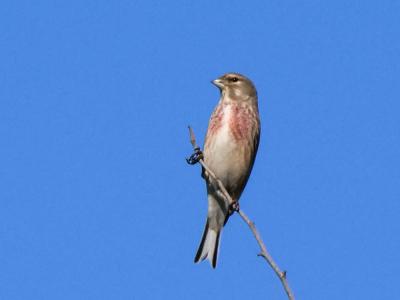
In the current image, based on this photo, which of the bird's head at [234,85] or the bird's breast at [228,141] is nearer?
the bird's breast at [228,141]

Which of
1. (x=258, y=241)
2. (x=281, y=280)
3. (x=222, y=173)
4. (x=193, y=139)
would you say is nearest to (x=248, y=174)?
(x=222, y=173)

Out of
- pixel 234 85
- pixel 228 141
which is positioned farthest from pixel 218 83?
pixel 228 141

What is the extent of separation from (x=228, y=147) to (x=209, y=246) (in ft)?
3.46

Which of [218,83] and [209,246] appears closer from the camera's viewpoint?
[209,246]

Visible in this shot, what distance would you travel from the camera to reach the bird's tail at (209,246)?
7.68 metres

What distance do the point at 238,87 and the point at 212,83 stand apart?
28 centimetres

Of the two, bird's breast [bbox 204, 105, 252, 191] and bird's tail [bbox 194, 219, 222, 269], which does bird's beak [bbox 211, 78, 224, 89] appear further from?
bird's tail [bbox 194, 219, 222, 269]

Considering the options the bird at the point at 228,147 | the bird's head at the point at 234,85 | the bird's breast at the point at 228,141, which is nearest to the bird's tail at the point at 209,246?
the bird at the point at 228,147

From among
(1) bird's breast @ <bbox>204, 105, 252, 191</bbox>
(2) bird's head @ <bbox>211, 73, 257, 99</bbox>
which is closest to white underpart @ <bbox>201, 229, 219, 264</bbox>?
(1) bird's breast @ <bbox>204, 105, 252, 191</bbox>

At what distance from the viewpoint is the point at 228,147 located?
25.1 ft

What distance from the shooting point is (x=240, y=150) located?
25.4 ft

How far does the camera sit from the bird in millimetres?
7648

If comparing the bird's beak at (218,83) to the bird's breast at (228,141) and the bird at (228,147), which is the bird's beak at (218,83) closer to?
the bird at (228,147)

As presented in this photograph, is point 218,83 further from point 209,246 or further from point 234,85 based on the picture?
point 209,246
